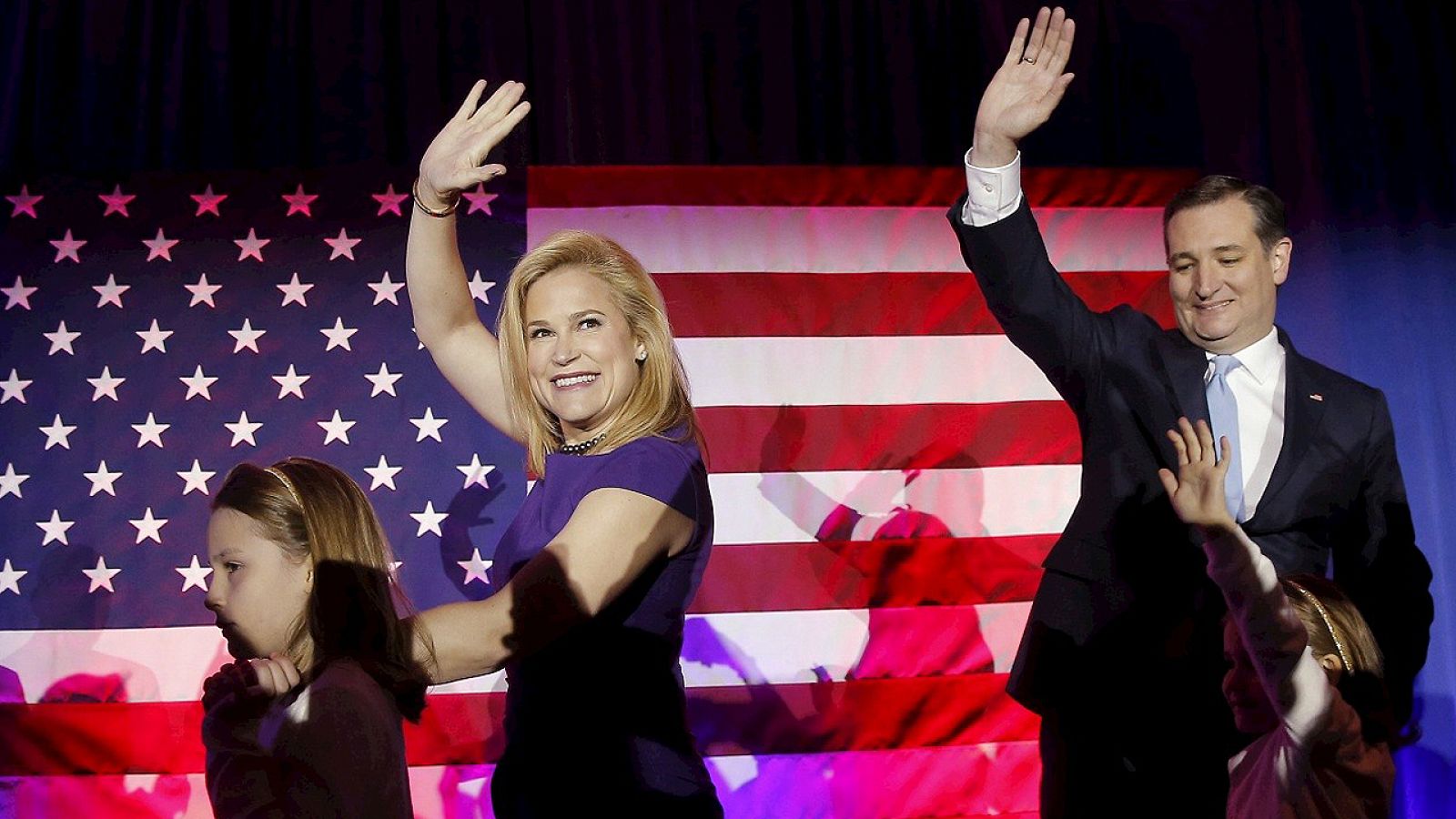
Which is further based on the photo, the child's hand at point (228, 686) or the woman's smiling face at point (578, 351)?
the woman's smiling face at point (578, 351)

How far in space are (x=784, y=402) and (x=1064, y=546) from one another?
113cm

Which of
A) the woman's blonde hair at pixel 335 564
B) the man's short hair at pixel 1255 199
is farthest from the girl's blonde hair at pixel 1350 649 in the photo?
the woman's blonde hair at pixel 335 564

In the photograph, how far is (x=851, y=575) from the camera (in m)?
3.13

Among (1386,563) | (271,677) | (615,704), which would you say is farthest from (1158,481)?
(271,677)

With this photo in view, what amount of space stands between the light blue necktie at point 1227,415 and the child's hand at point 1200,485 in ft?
1.32

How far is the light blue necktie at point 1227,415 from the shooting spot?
221cm

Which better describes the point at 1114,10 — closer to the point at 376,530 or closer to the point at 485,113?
the point at 485,113

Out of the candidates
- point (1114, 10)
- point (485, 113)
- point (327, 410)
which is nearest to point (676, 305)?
point (327, 410)

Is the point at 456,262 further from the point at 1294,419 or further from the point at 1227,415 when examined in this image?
the point at 1294,419

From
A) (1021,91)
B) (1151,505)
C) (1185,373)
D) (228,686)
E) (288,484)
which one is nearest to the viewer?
(228,686)

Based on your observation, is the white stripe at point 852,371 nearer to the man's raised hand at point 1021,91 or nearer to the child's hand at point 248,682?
the man's raised hand at point 1021,91

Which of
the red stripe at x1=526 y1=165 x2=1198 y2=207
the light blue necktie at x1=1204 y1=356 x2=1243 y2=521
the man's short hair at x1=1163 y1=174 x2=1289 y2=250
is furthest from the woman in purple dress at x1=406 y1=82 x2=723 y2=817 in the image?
the red stripe at x1=526 y1=165 x2=1198 y2=207

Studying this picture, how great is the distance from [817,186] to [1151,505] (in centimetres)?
143

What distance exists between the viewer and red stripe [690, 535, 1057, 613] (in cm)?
311
